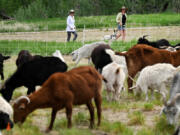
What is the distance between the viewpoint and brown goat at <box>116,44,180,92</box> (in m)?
10.0

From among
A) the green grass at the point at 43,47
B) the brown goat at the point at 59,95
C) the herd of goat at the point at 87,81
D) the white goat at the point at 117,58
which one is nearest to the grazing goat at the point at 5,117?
the herd of goat at the point at 87,81

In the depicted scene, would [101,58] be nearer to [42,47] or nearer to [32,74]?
[32,74]

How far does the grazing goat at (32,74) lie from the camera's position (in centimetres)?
870

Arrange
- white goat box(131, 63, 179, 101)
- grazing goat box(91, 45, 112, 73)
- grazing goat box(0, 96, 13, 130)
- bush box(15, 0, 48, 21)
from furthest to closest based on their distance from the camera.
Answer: bush box(15, 0, 48, 21) → grazing goat box(91, 45, 112, 73) → white goat box(131, 63, 179, 101) → grazing goat box(0, 96, 13, 130)

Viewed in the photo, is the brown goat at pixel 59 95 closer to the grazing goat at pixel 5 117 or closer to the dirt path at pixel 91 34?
the grazing goat at pixel 5 117

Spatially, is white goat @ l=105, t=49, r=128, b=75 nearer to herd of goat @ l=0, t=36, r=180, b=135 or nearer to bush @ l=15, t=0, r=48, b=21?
herd of goat @ l=0, t=36, r=180, b=135

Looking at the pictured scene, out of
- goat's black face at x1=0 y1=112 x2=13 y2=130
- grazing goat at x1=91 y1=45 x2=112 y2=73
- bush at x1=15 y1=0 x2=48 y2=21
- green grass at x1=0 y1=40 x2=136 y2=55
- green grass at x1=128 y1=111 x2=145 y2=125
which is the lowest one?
green grass at x1=128 y1=111 x2=145 y2=125

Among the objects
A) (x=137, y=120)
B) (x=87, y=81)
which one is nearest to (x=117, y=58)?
(x=137, y=120)

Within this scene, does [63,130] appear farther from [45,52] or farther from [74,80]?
[45,52]

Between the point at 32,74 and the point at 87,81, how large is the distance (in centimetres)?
222

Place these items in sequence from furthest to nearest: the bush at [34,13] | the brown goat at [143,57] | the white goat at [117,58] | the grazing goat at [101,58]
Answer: the bush at [34,13]
the grazing goat at [101,58]
the white goat at [117,58]
the brown goat at [143,57]

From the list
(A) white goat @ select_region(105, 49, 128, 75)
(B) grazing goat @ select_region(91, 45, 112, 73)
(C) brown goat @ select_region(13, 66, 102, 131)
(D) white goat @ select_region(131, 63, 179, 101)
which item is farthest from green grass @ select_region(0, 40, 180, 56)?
(C) brown goat @ select_region(13, 66, 102, 131)

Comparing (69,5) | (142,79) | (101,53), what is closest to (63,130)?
(142,79)

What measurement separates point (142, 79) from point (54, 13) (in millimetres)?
30456
